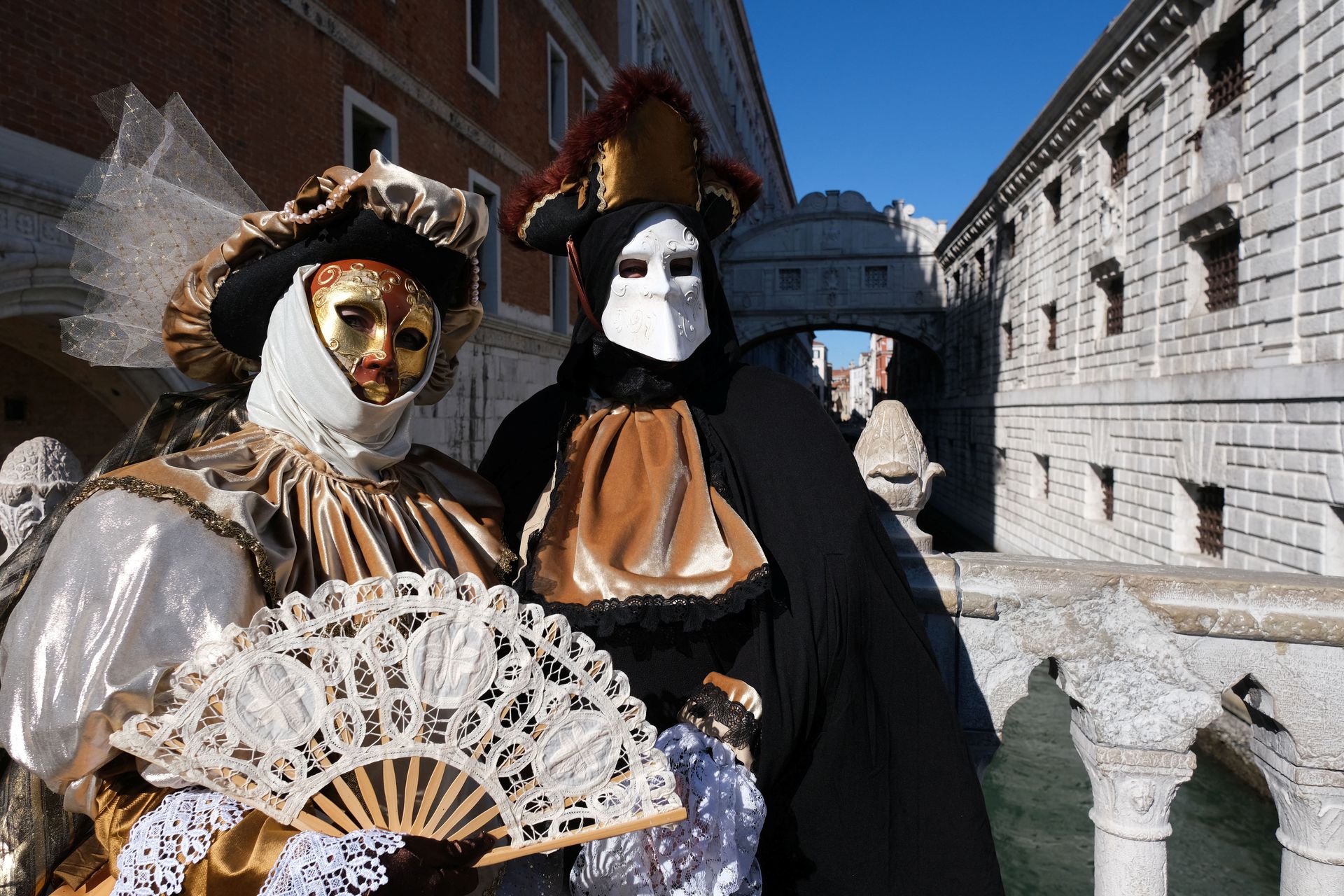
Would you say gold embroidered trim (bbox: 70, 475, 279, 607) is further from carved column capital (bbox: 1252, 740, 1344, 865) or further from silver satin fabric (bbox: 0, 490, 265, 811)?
carved column capital (bbox: 1252, 740, 1344, 865)

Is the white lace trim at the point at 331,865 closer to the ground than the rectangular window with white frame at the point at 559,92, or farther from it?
closer to the ground

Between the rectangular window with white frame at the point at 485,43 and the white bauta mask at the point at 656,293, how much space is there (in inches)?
444

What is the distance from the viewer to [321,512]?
4.73 feet

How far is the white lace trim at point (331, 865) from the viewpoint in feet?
3.26

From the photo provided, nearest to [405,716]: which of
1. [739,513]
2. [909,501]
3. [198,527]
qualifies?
[198,527]

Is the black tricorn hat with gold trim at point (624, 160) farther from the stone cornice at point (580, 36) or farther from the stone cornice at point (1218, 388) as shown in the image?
the stone cornice at point (580, 36)

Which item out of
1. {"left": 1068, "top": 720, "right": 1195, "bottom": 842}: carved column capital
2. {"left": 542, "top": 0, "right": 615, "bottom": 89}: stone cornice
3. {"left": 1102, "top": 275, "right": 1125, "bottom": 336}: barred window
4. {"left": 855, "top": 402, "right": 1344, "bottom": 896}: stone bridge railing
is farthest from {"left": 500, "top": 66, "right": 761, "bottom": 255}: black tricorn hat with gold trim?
{"left": 542, "top": 0, "right": 615, "bottom": 89}: stone cornice

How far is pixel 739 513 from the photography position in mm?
1701

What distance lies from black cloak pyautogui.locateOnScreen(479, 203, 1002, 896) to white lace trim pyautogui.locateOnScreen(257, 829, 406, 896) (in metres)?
0.57

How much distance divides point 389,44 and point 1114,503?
40.3 ft

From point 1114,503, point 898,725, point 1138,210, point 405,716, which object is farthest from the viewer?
point 1114,503

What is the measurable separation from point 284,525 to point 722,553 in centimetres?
82

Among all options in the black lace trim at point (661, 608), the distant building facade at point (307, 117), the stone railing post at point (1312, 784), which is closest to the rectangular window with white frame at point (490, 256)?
the distant building facade at point (307, 117)

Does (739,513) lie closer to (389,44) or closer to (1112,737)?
(1112,737)
